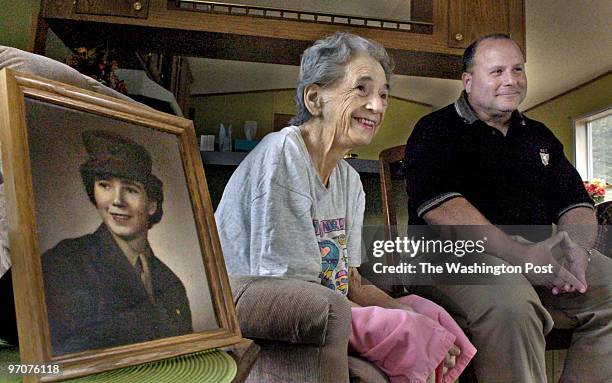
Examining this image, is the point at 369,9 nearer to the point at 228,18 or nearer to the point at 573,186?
the point at 228,18

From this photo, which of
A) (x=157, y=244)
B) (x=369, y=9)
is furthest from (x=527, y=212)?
(x=157, y=244)

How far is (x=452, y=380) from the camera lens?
0.66 m

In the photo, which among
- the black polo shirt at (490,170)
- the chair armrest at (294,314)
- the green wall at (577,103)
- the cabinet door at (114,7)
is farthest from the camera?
the green wall at (577,103)

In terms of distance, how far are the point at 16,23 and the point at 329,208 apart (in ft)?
3.12

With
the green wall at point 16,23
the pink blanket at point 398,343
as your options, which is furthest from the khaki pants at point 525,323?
the green wall at point 16,23

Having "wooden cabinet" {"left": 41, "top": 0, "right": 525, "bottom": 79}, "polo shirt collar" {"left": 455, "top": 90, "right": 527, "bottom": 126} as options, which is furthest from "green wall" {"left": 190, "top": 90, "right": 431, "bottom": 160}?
"polo shirt collar" {"left": 455, "top": 90, "right": 527, "bottom": 126}

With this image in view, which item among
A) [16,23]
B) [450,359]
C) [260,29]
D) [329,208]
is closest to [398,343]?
[450,359]

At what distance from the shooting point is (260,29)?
134cm

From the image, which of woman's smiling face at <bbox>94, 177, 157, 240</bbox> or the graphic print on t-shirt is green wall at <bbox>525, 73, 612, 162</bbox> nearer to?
the graphic print on t-shirt

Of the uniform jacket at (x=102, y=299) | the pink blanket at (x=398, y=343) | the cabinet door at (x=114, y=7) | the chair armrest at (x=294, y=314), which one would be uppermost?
the cabinet door at (x=114, y=7)

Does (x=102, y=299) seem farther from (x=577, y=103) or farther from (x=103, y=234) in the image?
(x=577, y=103)

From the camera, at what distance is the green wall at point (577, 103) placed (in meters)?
1.71

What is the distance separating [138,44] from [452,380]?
1241 millimetres

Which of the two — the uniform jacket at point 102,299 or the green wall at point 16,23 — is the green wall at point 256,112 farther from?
the uniform jacket at point 102,299
